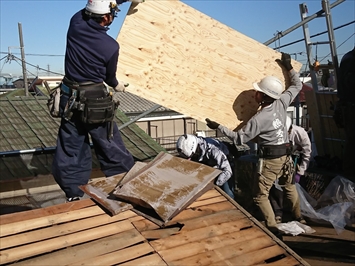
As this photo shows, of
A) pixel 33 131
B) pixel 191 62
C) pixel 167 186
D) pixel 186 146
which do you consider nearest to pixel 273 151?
pixel 186 146

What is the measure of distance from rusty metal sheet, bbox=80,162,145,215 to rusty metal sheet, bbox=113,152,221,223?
0.06 m

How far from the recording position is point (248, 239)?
2787mm

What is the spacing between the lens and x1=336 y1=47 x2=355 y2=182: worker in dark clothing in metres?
5.31

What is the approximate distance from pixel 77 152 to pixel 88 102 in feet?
1.57

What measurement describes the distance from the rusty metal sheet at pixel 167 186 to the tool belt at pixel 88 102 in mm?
572

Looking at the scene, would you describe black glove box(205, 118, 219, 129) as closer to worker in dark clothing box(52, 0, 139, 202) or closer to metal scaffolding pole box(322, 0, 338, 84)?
worker in dark clothing box(52, 0, 139, 202)

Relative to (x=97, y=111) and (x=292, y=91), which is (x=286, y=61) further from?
(x=97, y=111)

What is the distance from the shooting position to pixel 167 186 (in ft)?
9.93

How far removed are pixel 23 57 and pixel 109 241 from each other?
20839mm

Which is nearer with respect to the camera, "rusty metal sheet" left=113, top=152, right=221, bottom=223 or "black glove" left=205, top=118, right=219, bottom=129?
"rusty metal sheet" left=113, top=152, right=221, bottom=223

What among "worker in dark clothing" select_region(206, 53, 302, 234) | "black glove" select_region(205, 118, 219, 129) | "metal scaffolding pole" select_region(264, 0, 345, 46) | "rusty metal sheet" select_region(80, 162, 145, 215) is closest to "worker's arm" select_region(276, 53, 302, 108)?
"worker in dark clothing" select_region(206, 53, 302, 234)

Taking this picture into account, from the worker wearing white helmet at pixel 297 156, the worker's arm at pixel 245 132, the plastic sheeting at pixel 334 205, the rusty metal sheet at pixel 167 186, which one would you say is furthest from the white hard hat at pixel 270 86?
the plastic sheeting at pixel 334 205

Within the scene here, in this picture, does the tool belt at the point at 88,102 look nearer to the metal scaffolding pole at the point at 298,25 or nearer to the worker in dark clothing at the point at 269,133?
the worker in dark clothing at the point at 269,133

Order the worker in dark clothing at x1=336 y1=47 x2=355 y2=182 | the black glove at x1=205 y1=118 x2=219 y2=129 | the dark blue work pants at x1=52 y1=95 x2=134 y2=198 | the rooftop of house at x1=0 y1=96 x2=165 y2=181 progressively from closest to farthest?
the dark blue work pants at x1=52 y1=95 x2=134 y2=198 → the black glove at x1=205 y1=118 x2=219 y2=129 → the worker in dark clothing at x1=336 y1=47 x2=355 y2=182 → the rooftop of house at x1=0 y1=96 x2=165 y2=181
